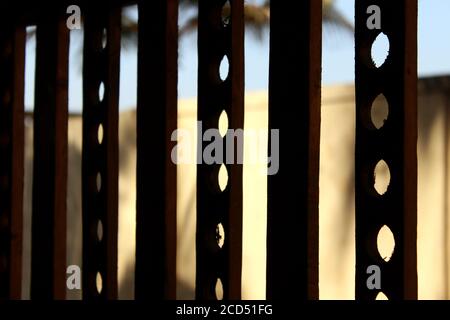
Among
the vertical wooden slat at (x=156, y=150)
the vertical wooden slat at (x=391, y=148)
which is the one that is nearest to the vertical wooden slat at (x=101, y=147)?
the vertical wooden slat at (x=156, y=150)

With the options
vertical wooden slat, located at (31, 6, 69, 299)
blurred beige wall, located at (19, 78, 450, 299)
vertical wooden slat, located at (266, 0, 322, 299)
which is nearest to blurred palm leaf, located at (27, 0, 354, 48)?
blurred beige wall, located at (19, 78, 450, 299)

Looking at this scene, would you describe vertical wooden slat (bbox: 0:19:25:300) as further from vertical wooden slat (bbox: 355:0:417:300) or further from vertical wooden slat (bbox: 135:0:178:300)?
vertical wooden slat (bbox: 355:0:417:300)

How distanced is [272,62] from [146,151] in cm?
72

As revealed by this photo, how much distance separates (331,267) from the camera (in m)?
5.40

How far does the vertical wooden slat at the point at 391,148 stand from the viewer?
6.86 ft

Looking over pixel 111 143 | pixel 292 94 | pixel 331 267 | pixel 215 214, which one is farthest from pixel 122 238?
pixel 292 94

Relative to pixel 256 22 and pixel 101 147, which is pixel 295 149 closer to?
pixel 101 147

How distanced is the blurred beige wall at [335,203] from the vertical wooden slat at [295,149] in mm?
2826

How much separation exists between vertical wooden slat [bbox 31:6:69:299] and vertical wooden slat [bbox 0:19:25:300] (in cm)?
29

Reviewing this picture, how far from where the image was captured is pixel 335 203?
17.9 feet

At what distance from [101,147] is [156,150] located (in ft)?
1.65

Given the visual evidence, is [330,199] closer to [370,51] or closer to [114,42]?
[114,42]

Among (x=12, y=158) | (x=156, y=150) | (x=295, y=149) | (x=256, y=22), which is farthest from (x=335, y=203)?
(x=256, y=22)

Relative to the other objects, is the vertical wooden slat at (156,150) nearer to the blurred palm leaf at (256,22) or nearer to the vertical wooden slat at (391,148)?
the vertical wooden slat at (391,148)
